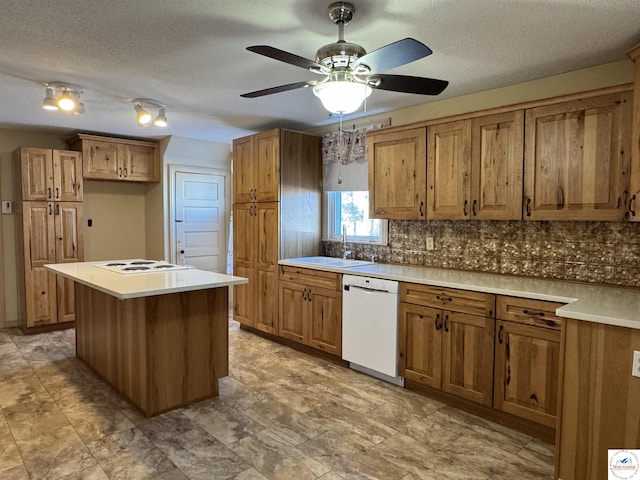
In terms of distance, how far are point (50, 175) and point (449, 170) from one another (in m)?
4.31

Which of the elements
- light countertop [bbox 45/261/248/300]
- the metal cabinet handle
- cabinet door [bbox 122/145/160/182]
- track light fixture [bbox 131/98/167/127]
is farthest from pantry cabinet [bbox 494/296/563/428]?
cabinet door [bbox 122/145/160/182]

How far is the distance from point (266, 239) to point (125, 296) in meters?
2.13

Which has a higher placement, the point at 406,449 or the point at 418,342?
A: the point at 418,342

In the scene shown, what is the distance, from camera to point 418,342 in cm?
303

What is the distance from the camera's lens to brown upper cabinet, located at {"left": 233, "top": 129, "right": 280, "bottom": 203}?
13.8 feet

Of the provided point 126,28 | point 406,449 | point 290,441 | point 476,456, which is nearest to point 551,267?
point 476,456

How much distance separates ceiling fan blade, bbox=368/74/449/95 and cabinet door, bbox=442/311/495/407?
4.90 ft

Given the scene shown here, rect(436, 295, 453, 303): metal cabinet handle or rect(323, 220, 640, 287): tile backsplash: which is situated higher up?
rect(323, 220, 640, 287): tile backsplash

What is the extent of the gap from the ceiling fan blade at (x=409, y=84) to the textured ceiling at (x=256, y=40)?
1.02 ft

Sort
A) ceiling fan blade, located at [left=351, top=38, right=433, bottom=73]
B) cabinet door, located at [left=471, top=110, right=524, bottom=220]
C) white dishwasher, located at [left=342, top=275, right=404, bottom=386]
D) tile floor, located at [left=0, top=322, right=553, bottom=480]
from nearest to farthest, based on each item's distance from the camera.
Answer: ceiling fan blade, located at [left=351, top=38, right=433, bottom=73] → tile floor, located at [left=0, top=322, right=553, bottom=480] → cabinet door, located at [left=471, top=110, right=524, bottom=220] → white dishwasher, located at [left=342, top=275, right=404, bottom=386]

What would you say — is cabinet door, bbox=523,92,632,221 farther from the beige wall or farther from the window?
the window

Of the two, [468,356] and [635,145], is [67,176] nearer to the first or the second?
[468,356]

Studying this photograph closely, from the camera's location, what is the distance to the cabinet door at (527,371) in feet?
7.80

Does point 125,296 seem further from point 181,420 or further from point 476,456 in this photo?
point 476,456
